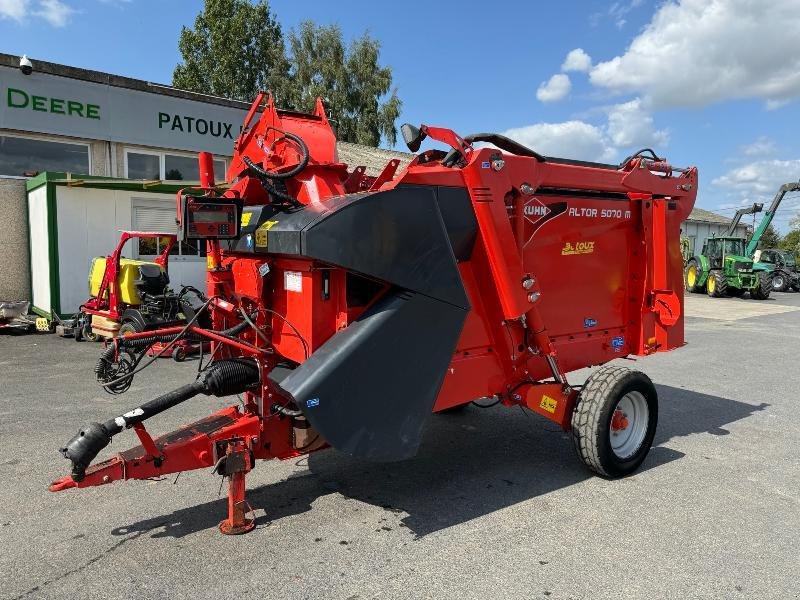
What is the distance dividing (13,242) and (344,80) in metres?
26.2

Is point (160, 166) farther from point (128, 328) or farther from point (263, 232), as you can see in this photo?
point (263, 232)

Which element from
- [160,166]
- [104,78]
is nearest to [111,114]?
[104,78]

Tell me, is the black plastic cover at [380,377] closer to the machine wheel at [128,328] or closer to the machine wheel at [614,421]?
the machine wheel at [614,421]

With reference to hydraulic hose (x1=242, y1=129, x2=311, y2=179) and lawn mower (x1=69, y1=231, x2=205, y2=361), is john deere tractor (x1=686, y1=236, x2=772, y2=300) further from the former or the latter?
hydraulic hose (x1=242, y1=129, x2=311, y2=179)

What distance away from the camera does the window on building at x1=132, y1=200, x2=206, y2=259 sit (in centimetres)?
1318

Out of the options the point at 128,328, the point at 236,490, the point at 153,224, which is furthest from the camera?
the point at 153,224

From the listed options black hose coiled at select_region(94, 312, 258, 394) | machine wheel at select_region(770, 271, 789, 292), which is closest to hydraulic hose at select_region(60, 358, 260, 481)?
black hose coiled at select_region(94, 312, 258, 394)

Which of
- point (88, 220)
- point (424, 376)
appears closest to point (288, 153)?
point (424, 376)

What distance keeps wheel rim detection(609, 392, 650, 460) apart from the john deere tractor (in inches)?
846

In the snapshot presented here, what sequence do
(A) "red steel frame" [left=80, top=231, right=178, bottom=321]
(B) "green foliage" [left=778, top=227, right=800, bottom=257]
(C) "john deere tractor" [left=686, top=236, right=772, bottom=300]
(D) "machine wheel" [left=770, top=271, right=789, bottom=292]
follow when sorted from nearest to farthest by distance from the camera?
(A) "red steel frame" [left=80, top=231, right=178, bottom=321] → (C) "john deere tractor" [left=686, top=236, right=772, bottom=300] → (D) "machine wheel" [left=770, top=271, right=789, bottom=292] → (B) "green foliage" [left=778, top=227, right=800, bottom=257]

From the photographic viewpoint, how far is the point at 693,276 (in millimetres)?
25406

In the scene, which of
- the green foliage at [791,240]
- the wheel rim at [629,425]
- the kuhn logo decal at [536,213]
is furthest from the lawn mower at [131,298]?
the green foliage at [791,240]

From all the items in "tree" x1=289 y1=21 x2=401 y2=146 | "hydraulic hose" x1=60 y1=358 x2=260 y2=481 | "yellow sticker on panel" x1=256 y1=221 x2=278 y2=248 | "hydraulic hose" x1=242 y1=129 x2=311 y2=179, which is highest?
"tree" x1=289 y1=21 x2=401 y2=146

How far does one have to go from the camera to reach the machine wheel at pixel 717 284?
77.9 ft
